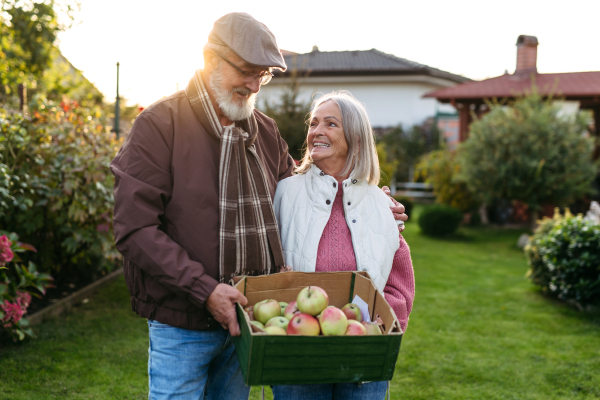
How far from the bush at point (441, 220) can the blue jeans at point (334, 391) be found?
953 cm

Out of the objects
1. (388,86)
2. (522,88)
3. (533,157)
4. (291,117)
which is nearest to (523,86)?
(522,88)

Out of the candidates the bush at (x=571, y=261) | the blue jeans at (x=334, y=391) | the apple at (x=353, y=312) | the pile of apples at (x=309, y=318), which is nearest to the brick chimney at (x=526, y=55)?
the bush at (x=571, y=261)

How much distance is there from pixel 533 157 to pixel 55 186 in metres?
9.24

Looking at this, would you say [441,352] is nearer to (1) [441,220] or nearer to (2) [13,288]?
(2) [13,288]

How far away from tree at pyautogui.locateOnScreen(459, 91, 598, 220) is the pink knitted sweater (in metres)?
9.04

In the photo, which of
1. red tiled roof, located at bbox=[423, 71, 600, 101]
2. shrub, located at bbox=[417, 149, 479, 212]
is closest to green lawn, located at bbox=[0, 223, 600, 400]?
shrub, located at bbox=[417, 149, 479, 212]

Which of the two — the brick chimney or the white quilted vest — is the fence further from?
the white quilted vest

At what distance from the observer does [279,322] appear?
5.75 ft

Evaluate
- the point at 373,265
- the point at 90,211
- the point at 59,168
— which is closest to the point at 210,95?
the point at 373,265

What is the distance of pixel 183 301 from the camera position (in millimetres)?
1925

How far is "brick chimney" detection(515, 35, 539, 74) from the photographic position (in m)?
15.6

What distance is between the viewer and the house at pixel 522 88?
14.7 meters

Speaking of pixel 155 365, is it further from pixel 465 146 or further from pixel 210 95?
pixel 465 146

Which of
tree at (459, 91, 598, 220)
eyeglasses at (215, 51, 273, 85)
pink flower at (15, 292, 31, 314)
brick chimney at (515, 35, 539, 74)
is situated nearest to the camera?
eyeglasses at (215, 51, 273, 85)
